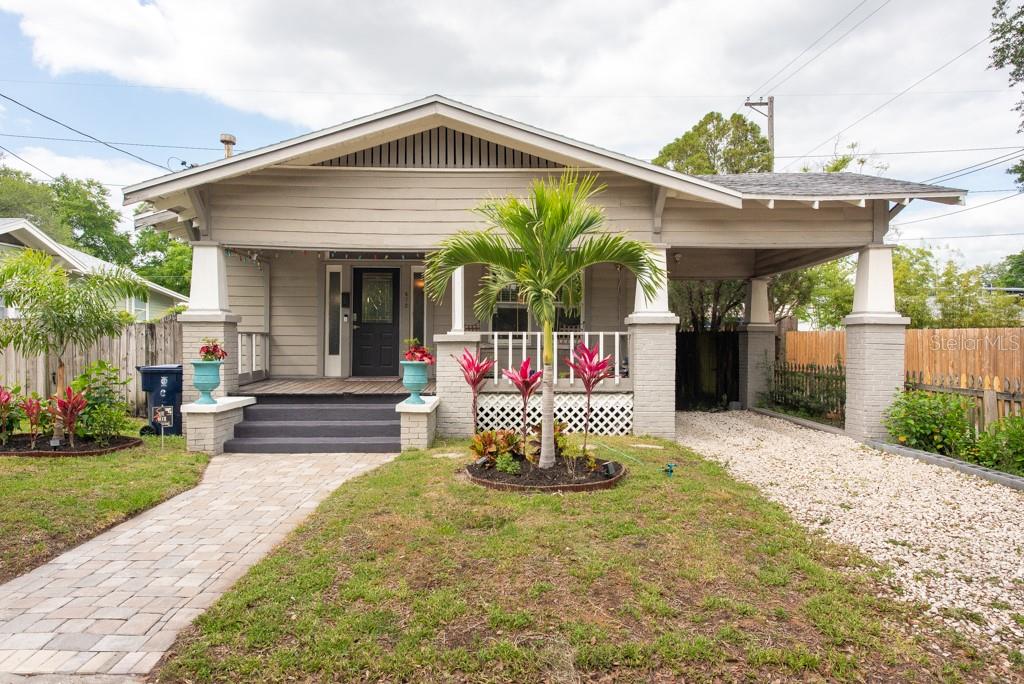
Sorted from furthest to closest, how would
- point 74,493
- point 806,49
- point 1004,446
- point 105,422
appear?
point 806,49 < point 105,422 < point 1004,446 < point 74,493

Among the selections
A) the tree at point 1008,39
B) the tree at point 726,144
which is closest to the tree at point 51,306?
the tree at point 726,144

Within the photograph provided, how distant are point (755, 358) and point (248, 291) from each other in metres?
9.77

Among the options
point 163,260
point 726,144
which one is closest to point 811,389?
point 726,144

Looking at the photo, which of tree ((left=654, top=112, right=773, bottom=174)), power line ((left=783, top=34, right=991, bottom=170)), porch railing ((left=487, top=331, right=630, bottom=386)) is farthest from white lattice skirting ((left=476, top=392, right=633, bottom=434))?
power line ((left=783, top=34, right=991, bottom=170))

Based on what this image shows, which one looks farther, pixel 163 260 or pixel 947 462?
pixel 163 260

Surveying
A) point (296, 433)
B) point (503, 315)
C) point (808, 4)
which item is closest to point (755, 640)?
point (296, 433)

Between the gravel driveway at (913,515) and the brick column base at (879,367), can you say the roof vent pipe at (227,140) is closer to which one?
the gravel driveway at (913,515)

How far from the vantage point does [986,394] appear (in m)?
6.28

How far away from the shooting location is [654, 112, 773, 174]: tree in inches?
655

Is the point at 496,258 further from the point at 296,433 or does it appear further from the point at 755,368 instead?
the point at 755,368

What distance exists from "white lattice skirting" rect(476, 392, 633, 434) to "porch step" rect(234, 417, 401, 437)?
1303 mm

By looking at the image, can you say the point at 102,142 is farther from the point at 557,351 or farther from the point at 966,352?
the point at 966,352

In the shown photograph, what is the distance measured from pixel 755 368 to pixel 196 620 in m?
10.8

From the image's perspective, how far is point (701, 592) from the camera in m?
3.02
